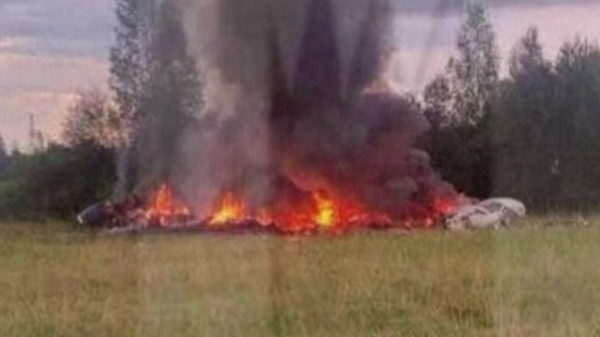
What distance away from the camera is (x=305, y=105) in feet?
120

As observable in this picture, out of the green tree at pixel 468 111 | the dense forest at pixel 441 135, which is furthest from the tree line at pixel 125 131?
the green tree at pixel 468 111

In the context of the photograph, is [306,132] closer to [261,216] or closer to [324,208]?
[324,208]

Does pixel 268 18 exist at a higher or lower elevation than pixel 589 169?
higher

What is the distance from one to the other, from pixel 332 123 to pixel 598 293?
2070 cm

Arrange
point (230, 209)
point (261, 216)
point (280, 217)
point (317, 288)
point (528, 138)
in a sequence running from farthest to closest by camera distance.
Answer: point (528, 138)
point (230, 209)
point (261, 216)
point (280, 217)
point (317, 288)

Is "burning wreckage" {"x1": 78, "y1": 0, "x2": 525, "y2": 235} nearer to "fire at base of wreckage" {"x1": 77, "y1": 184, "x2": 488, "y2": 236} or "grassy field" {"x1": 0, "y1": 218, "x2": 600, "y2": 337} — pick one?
"fire at base of wreckage" {"x1": 77, "y1": 184, "x2": 488, "y2": 236}

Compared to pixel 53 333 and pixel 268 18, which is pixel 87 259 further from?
pixel 268 18

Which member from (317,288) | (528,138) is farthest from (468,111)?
(317,288)

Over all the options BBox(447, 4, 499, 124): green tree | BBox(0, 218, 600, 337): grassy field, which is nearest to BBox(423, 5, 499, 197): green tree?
BBox(447, 4, 499, 124): green tree

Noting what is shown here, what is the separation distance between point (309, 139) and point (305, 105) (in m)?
0.89

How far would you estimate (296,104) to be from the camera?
36.5 m

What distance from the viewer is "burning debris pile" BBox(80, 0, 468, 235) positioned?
118 ft

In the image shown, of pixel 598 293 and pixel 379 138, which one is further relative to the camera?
pixel 379 138

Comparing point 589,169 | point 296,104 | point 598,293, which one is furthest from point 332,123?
point 598,293
